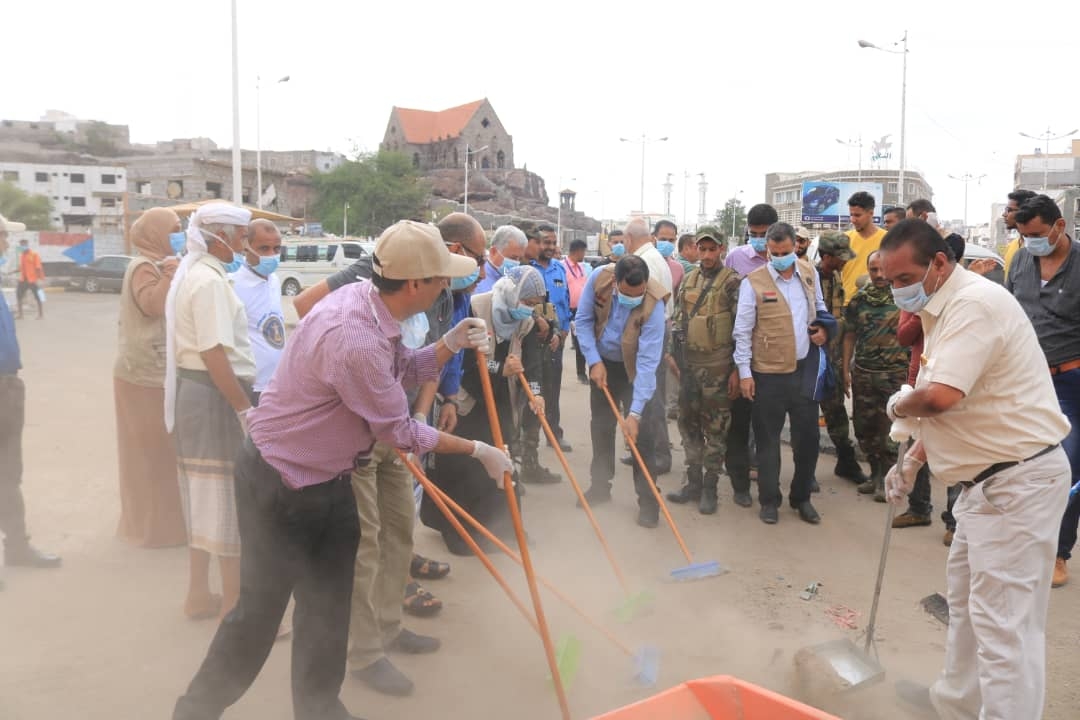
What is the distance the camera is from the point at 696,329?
5.36m

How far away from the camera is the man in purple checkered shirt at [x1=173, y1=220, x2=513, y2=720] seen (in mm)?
2238

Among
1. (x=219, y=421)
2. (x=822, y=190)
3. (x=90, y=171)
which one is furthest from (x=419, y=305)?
(x=90, y=171)

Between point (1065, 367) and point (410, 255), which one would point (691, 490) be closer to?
point (1065, 367)

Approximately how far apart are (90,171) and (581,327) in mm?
54563

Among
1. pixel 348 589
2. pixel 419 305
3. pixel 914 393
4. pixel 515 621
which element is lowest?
pixel 515 621

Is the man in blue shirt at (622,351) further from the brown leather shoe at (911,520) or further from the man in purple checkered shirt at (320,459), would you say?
the man in purple checkered shirt at (320,459)

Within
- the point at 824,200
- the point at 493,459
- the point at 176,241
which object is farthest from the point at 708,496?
the point at 824,200

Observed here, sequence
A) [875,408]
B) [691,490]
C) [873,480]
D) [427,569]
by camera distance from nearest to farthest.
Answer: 1. [427,569]
2. [875,408]
3. [691,490]
4. [873,480]

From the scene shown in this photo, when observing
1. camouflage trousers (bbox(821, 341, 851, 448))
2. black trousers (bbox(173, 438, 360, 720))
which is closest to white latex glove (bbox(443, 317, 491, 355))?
black trousers (bbox(173, 438, 360, 720))

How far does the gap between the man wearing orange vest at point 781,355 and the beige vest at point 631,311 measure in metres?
0.59

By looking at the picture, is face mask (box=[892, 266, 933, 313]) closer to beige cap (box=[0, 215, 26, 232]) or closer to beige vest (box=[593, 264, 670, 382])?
beige vest (box=[593, 264, 670, 382])

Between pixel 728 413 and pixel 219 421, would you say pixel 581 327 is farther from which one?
pixel 219 421

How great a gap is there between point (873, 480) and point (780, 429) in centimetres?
114

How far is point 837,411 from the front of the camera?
6062 millimetres
